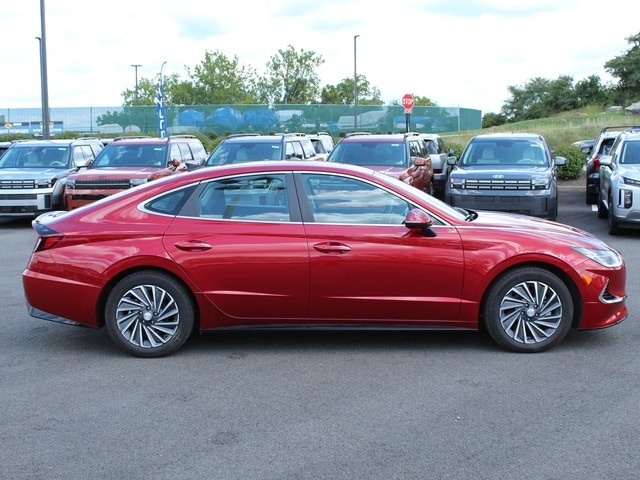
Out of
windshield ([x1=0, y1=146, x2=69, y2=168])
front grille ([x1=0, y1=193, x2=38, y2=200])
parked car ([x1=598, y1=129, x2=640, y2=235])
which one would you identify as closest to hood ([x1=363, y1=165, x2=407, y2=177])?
parked car ([x1=598, y1=129, x2=640, y2=235])

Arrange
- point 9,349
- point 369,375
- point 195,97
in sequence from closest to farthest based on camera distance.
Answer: point 369,375
point 9,349
point 195,97

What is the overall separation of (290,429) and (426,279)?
2.00 meters

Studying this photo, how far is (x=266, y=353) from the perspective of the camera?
22.3ft

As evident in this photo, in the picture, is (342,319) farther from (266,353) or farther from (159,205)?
(159,205)

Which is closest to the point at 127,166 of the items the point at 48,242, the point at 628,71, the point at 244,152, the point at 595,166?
the point at 244,152

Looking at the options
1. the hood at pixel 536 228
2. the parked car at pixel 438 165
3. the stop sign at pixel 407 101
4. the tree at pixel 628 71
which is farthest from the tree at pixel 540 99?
the hood at pixel 536 228

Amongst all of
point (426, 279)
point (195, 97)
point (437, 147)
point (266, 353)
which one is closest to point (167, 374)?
point (266, 353)

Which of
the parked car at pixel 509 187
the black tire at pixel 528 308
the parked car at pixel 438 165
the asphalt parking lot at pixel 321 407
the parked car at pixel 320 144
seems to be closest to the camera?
the asphalt parking lot at pixel 321 407

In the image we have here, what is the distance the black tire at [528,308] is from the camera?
6578mm

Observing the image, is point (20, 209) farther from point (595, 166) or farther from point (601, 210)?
point (595, 166)

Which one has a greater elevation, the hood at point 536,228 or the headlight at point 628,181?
the headlight at point 628,181

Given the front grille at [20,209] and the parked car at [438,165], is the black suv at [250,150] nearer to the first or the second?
the front grille at [20,209]

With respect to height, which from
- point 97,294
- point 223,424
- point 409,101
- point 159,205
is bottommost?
point 223,424

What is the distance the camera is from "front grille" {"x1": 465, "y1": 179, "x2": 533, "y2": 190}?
1430cm
